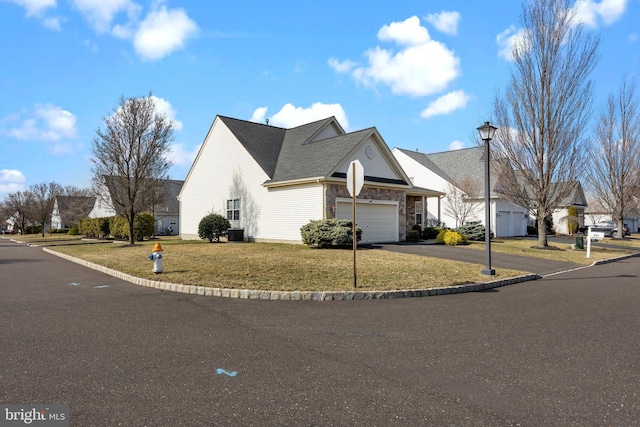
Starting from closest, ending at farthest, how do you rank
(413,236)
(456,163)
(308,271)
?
(308,271) < (413,236) < (456,163)

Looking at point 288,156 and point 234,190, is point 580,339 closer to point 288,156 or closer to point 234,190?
point 288,156

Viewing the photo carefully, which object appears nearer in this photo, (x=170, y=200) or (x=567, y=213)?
(x=567, y=213)

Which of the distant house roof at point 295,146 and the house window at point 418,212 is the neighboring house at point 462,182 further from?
the distant house roof at point 295,146

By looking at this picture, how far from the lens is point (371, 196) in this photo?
21141mm

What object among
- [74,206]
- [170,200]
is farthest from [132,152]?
[74,206]

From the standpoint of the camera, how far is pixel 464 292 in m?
9.30

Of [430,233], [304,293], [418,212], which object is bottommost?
[304,293]

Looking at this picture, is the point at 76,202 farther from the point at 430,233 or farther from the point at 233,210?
the point at 430,233

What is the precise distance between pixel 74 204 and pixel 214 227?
126 feet

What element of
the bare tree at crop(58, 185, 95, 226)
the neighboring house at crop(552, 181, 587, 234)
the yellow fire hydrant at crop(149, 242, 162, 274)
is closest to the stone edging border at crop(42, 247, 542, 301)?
the yellow fire hydrant at crop(149, 242, 162, 274)

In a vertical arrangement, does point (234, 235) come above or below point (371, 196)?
below

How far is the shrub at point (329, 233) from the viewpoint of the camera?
17047mm

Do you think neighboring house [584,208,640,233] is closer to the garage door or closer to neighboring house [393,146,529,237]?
neighboring house [393,146,529,237]

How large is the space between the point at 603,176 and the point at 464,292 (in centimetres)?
3344
